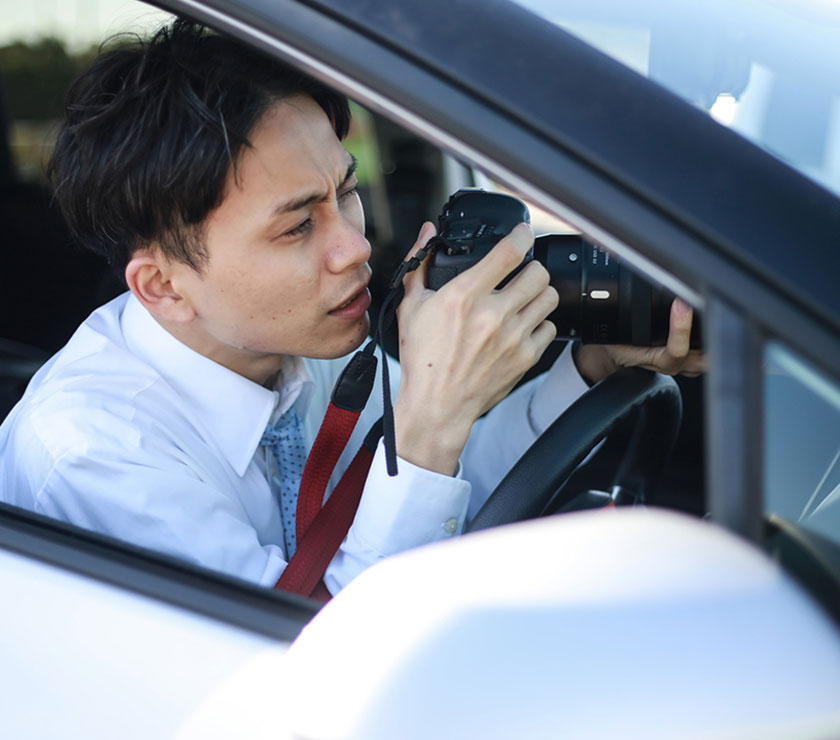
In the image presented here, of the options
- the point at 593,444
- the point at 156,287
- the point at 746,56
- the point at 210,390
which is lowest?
the point at 210,390

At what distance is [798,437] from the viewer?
805mm

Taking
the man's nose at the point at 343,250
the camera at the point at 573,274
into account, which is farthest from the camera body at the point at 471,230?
the man's nose at the point at 343,250

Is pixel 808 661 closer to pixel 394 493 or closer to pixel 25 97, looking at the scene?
pixel 394 493

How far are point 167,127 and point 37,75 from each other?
2.07 metres

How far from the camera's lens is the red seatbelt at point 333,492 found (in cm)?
114

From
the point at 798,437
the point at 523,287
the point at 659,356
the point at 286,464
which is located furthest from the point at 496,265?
the point at 286,464

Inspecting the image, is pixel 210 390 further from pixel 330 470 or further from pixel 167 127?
pixel 167 127

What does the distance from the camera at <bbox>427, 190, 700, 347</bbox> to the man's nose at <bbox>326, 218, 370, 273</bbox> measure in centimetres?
12

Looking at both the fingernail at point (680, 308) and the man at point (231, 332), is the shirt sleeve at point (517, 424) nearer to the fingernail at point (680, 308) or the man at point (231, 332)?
the man at point (231, 332)

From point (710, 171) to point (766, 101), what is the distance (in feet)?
1.11

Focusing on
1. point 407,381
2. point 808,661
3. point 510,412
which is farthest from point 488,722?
point 510,412

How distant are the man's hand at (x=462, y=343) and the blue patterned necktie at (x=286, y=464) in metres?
0.30

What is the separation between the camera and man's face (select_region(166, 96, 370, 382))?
4.04 ft

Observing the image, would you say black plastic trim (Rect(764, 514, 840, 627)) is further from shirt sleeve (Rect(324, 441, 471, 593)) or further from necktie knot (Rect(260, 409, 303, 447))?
necktie knot (Rect(260, 409, 303, 447))
